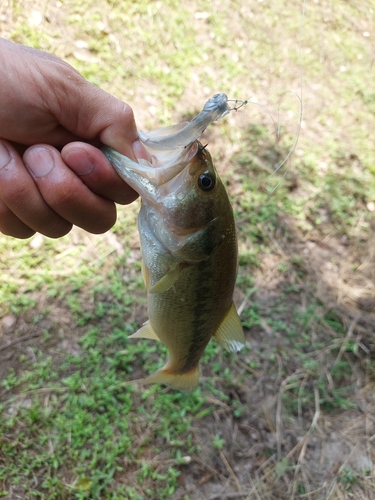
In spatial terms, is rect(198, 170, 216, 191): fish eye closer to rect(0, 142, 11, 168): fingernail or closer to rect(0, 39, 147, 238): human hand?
rect(0, 39, 147, 238): human hand

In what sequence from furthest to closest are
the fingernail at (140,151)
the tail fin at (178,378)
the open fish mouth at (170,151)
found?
the tail fin at (178,378), the fingernail at (140,151), the open fish mouth at (170,151)

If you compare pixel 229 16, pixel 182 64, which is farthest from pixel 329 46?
pixel 182 64

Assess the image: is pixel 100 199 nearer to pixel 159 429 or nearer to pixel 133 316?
pixel 133 316

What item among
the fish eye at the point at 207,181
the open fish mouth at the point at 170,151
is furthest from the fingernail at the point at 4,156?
the fish eye at the point at 207,181

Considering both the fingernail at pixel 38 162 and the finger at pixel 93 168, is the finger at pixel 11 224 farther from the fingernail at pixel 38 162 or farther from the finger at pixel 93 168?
the finger at pixel 93 168

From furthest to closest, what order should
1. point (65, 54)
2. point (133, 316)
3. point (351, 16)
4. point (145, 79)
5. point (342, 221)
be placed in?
point (351, 16)
point (342, 221)
point (145, 79)
point (65, 54)
point (133, 316)

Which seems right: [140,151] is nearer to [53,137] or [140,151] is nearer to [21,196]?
[53,137]
